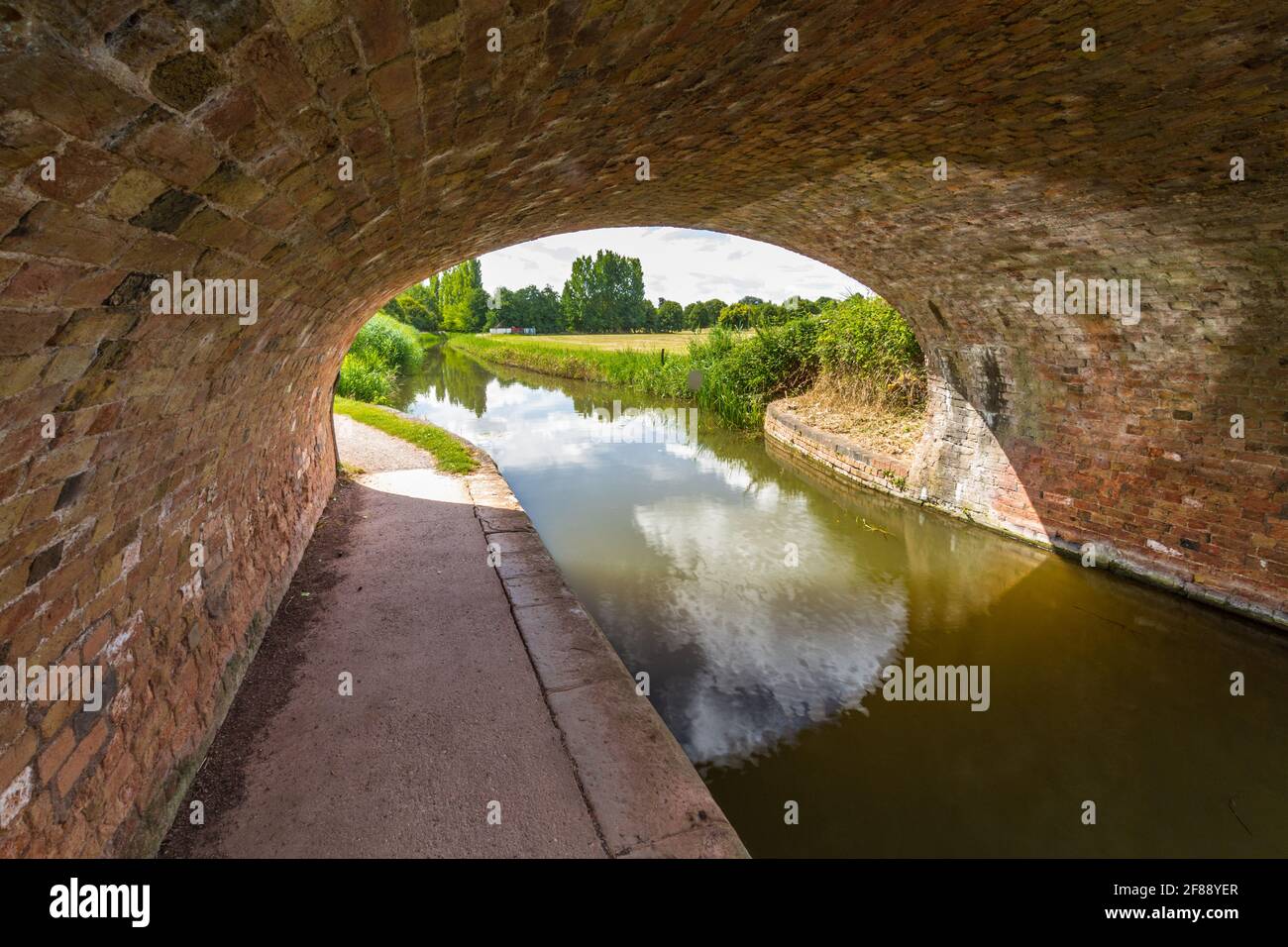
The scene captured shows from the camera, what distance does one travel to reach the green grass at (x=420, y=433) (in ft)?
30.5

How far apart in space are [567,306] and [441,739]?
6728 centimetres

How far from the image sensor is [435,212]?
10.8 ft

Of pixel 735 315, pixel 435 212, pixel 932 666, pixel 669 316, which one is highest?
pixel 669 316

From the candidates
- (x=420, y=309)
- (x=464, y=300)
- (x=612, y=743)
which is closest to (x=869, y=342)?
(x=612, y=743)

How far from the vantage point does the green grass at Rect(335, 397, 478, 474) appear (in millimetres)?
9297

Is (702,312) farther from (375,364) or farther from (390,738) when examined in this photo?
(390,738)

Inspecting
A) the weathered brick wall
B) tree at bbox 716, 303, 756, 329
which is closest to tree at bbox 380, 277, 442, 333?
tree at bbox 716, 303, 756, 329

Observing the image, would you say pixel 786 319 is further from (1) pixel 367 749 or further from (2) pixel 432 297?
(2) pixel 432 297

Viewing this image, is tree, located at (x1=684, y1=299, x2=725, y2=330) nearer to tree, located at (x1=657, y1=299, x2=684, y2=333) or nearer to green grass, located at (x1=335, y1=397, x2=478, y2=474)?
tree, located at (x1=657, y1=299, x2=684, y2=333)

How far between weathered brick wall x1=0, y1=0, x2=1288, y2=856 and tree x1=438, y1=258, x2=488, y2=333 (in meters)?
67.7

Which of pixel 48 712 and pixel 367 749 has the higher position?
pixel 48 712

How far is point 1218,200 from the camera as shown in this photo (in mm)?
4184

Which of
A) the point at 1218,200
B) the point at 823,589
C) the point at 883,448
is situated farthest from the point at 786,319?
the point at 1218,200
